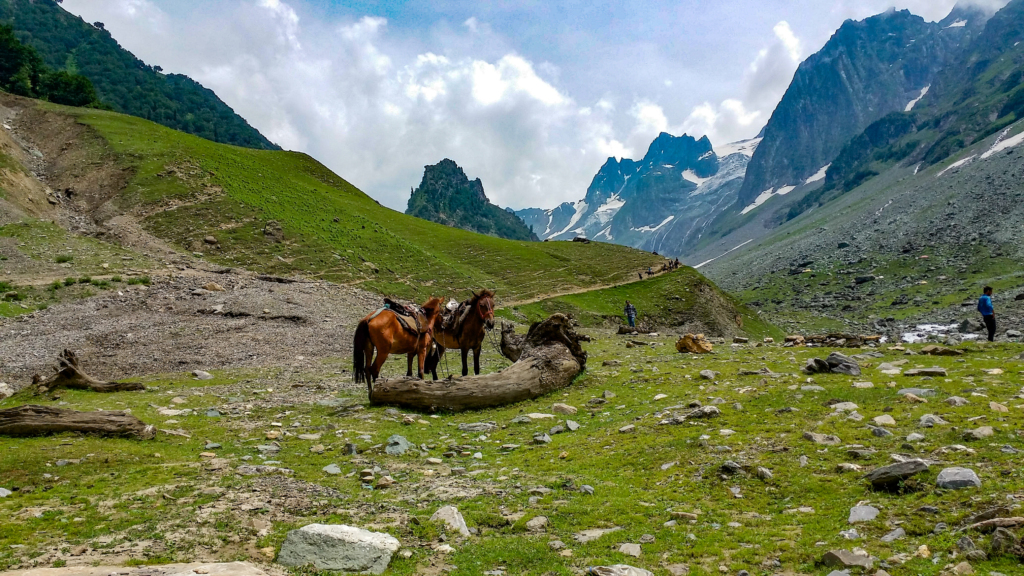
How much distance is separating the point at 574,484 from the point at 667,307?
5228 cm

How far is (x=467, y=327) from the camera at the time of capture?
18922 millimetres

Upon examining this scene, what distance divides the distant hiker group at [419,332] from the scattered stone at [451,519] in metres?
8.71

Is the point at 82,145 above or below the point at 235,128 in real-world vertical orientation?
below

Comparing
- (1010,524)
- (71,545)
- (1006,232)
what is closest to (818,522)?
(1010,524)

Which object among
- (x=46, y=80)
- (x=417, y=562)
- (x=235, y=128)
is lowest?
(x=417, y=562)

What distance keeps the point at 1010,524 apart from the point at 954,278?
10116 centimetres

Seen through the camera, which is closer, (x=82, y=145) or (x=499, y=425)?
(x=499, y=425)

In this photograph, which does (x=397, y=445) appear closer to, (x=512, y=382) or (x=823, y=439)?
(x=512, y=382)

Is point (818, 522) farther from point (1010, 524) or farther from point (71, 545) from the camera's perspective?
point (71, 545)

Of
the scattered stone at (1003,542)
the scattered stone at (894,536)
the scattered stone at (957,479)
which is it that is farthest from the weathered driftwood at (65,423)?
the scattered stone at (957,479)

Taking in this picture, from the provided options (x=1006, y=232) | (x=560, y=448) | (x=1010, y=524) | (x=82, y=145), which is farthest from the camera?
(x=1006, y=232)

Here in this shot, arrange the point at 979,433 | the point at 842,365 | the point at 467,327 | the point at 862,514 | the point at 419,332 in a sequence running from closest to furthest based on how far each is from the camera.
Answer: the point at 862,514 < the point at 979,433 < the point at 842,365 < the point at 419,332 < the point at 467,327

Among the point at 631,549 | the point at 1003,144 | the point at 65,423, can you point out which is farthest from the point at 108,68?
the point at 1003,144

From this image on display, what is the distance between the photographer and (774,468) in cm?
812
